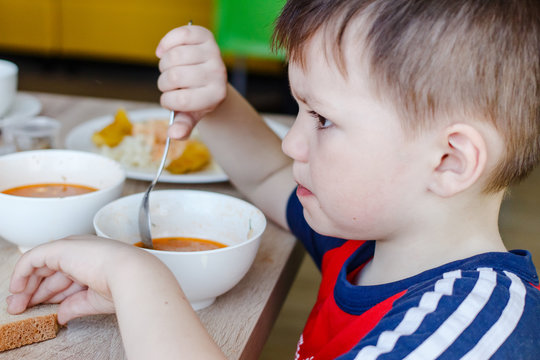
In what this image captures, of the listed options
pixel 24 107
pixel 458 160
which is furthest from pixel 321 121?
pixel 24 107

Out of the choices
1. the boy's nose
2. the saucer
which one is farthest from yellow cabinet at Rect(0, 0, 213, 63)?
the boy's nose

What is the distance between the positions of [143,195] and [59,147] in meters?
0.44

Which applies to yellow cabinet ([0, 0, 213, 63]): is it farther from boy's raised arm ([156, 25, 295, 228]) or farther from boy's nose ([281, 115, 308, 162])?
boy's nose ([281, 115, 308, 162])

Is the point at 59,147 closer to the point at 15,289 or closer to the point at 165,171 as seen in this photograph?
the point at 165,171

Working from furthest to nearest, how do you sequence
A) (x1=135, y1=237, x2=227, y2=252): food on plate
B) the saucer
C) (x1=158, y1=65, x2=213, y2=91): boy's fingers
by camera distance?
1. the saucer
2. (x1=158, y1=65, x2=213, y2=91): boy's fingers
3. (x1=135, y1=237, x2=227, y2=252): food on plate

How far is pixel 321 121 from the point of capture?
0.73m

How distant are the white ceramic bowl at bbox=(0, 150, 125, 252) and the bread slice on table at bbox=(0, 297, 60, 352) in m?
0.12

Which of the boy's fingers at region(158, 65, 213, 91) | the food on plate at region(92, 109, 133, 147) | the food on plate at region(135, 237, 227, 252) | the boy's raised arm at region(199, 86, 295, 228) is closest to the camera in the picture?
the food on plate at region(135, 237, 227, 252)

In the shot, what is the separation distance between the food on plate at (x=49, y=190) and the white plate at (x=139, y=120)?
0.15 m

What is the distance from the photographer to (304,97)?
725mm

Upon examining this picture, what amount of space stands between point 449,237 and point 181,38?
463 mm

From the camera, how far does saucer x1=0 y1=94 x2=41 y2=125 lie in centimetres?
132

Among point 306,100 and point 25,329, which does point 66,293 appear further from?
point 306,100

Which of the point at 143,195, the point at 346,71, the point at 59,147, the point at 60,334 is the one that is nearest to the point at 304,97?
the point at 346,71
